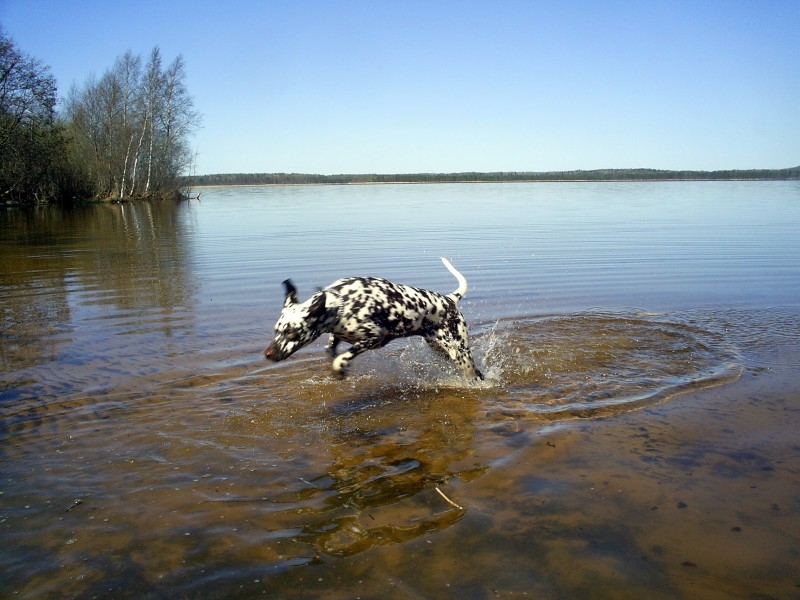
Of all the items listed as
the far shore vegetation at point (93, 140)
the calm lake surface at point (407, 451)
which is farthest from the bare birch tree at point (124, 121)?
the calm lake surface at point (407, 451)

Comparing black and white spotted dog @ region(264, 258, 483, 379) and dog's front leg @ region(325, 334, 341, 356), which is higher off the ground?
black and white spotted dog @ region(264, 258, 483, 379)

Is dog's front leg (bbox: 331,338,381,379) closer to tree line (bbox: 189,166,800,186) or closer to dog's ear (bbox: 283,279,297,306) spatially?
dog's ear (bbox: 283,279,297,306)

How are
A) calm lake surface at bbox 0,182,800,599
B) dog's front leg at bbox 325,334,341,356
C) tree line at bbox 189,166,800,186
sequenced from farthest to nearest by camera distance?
tree line at bbox 189,166,800,186
dog's front leg at bbox 325,334,341,356
calm lake surface at bbox 0,182,800,599

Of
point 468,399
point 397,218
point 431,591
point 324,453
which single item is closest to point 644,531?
point 431,591

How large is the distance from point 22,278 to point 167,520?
1345cm

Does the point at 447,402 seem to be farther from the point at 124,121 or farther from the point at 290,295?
the point at 124,121

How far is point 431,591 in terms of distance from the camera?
147 inches

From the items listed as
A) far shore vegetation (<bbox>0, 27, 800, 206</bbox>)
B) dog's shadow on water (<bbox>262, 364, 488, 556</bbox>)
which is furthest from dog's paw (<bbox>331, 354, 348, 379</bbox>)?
far shore vegetation (<bbox>0, 27, 800, 206</bbox>)

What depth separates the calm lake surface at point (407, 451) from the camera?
3979mm

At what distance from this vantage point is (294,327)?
6949 mm

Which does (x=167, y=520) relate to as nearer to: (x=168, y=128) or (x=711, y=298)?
(x=711, y=298)

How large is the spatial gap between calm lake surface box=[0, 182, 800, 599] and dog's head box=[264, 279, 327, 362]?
0.72 meters

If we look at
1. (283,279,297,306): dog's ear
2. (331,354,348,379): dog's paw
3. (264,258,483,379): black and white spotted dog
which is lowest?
(331,354,348,379): dog's paw

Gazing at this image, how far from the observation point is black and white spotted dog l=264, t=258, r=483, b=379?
702 cm
